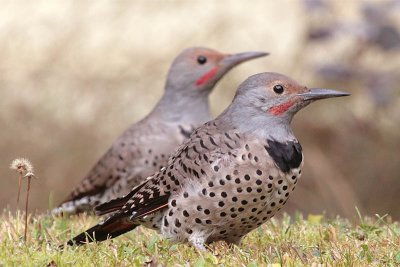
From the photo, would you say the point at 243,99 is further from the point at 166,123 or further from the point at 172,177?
the point at 166,123

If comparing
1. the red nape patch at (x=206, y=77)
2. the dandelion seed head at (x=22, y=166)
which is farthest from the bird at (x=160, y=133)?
the dandelion seed head at (x=22, y=166)

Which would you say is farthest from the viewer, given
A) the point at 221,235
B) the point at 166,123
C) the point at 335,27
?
the point at 335,27

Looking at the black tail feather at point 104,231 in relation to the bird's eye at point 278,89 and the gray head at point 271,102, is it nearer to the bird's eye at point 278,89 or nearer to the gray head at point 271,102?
the gray head at point 271,102

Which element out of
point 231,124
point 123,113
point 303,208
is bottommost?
point 303,208

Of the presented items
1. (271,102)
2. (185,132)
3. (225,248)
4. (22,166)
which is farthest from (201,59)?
(22,166)

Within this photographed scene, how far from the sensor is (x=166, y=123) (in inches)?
312

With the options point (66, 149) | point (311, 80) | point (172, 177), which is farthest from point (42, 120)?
point (172, 177)

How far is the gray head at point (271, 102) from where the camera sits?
18.8ft

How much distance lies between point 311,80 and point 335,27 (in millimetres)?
790

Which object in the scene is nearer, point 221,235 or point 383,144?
point 221,235

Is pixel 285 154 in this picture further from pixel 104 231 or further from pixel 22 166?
pixel 22 166

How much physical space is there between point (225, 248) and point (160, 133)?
2.17 m

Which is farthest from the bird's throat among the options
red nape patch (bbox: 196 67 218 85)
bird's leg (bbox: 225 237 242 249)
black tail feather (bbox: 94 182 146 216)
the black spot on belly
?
red nape patch (bbox: 196 67 218 85)

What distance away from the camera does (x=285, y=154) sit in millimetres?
5582
